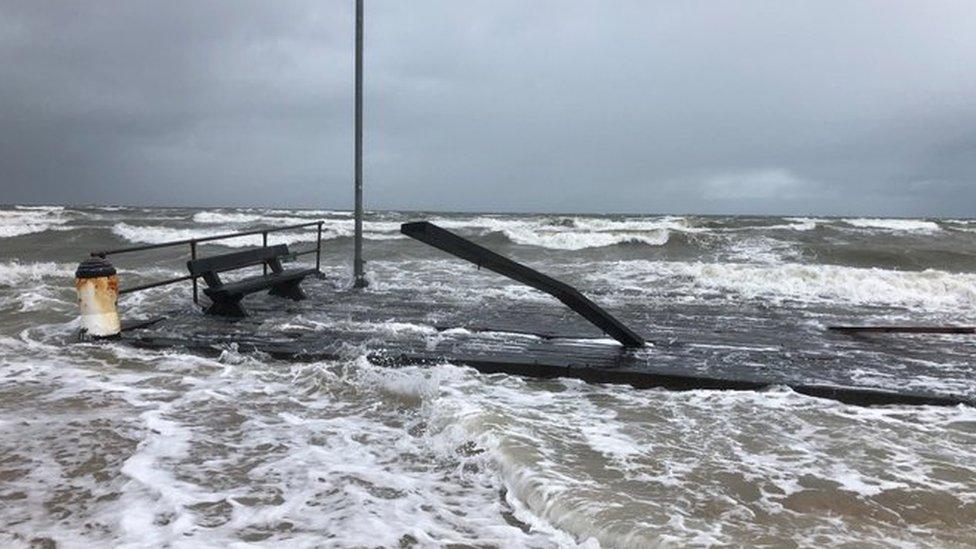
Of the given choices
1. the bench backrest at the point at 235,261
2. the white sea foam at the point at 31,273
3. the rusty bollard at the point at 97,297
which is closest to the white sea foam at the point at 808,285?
the bench backrest at the point at 235,261

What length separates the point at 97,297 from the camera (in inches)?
289

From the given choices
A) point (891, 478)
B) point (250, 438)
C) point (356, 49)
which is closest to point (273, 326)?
point (250, 438)

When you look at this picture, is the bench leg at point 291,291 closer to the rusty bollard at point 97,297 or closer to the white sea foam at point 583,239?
the rusty bollard at point 97,297

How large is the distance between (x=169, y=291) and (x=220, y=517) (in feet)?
34.4

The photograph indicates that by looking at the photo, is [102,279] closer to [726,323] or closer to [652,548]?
[652,548]

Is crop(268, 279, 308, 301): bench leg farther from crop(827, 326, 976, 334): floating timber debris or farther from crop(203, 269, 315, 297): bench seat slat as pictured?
crop(827, 326, 976, 334): floating timber debris

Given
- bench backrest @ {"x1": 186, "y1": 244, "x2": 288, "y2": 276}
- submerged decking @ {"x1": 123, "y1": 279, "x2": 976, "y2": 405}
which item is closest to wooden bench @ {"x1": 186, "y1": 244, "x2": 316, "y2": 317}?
bench backrest @ {"x1": 186, "y1": 244, "x2": 288, "y2": 276}

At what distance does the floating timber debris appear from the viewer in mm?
7145

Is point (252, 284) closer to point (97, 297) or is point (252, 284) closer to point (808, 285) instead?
point (97, 297)

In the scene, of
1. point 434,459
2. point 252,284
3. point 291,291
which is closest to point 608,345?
point 434,459

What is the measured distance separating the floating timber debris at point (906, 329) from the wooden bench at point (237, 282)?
25.2ft

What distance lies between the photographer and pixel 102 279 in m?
7.17

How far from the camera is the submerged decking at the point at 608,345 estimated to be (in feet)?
19.5

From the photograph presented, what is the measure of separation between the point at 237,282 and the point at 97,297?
198 cm
